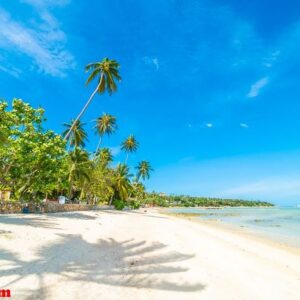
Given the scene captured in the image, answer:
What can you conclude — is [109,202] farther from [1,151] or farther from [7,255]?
[7,255]

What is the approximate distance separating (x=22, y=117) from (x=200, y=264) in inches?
813

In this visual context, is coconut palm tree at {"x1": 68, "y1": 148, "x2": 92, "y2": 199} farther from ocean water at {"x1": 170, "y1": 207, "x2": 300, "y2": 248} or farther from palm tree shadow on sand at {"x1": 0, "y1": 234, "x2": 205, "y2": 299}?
palm tree shadow on sand at {"x1": 0, "y1": 234, "x2": 205, "y2": 299}

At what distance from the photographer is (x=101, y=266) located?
29.9 feet

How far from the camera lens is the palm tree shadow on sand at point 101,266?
7570mm

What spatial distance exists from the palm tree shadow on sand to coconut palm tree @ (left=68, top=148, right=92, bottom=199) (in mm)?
33329

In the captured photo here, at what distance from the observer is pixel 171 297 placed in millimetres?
6945

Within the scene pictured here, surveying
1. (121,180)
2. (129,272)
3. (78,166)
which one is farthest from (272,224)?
(129,272)

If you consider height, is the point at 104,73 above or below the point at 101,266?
above

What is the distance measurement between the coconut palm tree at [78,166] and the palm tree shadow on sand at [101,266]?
3333 centimetres

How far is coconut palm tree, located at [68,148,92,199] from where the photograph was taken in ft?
149

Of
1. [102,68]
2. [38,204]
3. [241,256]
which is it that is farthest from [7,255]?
[102,68]

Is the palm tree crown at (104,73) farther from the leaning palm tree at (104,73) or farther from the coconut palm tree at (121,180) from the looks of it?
the coconut palm tree at (121,180)

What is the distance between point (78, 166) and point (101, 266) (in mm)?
37972

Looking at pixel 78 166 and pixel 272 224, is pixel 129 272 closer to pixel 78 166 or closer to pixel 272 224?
pixel 78 166
